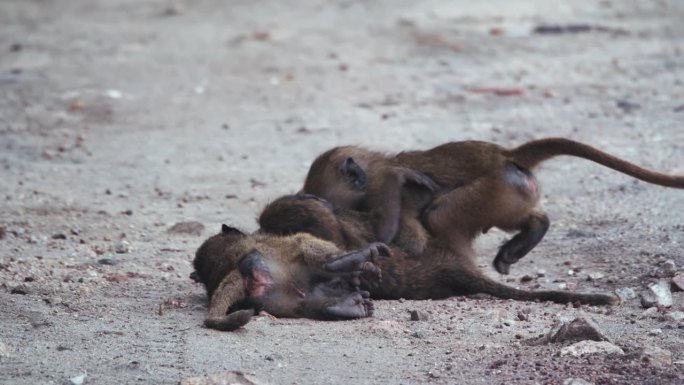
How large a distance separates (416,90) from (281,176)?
2300 mm

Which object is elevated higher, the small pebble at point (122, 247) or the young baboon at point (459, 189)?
the young baboon at point (459, 189)

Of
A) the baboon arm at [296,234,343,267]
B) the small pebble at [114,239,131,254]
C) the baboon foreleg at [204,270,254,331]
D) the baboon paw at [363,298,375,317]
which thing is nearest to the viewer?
the baboon foreleg at [204,270,254,331]

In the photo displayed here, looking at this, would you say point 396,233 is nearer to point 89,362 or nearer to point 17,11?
point 89,362

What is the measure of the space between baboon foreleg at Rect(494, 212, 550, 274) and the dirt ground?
193 mm

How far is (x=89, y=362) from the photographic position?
433 centimetres

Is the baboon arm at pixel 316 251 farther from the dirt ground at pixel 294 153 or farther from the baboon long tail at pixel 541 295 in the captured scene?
the baboon long tail at pixel 541 295

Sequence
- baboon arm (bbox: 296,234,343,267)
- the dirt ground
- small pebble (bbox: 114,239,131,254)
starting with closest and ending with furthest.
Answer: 1. the dirt ground
2. baboon arm (bbox: 296,234,343,267)
3. small pebble (bbox: 114,239,131,254)

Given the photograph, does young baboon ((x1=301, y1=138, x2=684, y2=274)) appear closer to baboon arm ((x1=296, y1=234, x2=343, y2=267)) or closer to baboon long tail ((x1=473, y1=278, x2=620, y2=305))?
baboon long tail ((x1=473, y1=278, x2=620, y2=305))

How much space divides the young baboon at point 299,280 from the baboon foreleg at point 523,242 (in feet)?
2.47

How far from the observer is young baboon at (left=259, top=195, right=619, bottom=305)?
17.5 ft

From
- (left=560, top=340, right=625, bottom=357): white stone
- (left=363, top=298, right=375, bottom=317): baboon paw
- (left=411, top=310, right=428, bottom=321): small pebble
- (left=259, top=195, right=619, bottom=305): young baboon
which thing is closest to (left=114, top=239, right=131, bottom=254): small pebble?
(left=259, top=195, right=619, bottom=305): young baboon

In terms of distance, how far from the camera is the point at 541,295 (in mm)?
5250

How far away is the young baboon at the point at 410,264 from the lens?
5320mm

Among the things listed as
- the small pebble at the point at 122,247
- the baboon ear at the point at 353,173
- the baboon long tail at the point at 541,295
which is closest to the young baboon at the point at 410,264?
the baboon long tail at the point at 541,295
